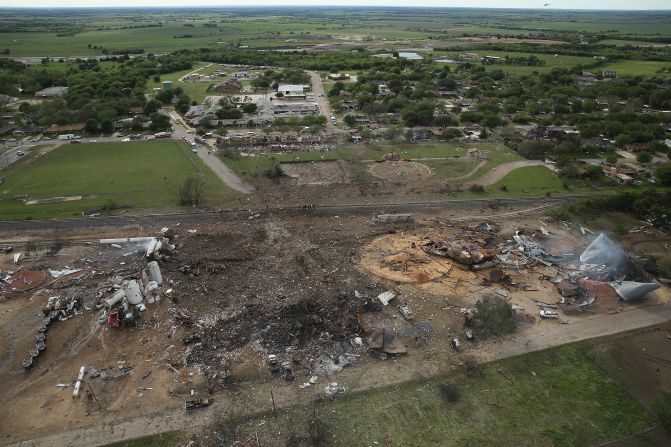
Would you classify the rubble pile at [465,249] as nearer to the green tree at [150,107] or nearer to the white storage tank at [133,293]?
the white storage tank at [133,293]

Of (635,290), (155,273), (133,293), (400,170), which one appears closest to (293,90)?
(400,170)

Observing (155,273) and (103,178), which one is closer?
(155,273)

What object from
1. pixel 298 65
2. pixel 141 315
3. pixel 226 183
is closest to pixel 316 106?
pixel 226 183

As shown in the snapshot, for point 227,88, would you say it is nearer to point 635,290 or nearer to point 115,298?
point 115,298

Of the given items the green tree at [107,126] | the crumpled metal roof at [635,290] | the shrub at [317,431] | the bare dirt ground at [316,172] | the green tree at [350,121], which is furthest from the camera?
the green tree at [350,121]

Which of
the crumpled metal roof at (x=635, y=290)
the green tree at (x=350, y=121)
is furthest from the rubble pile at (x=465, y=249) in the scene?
the green tree at (x=350, y=121)

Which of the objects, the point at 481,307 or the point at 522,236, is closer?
the point at 481,307

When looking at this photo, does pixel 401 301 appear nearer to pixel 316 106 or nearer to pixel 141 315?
pixel 141 315
